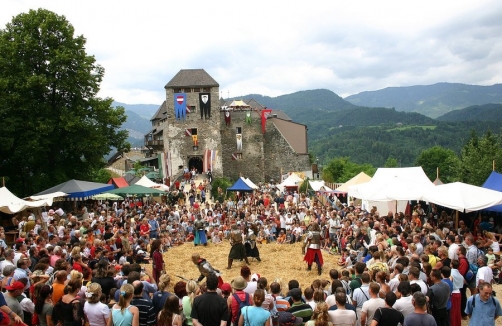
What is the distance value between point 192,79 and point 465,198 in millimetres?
38756

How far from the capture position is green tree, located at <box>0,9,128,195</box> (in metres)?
21.6

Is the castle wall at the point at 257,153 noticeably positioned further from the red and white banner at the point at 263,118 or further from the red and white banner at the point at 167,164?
the red and white banner at the point at 167,164

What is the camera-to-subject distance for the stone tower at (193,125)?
45.8 m

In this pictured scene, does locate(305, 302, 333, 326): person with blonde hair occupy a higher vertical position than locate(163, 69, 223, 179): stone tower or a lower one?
lower

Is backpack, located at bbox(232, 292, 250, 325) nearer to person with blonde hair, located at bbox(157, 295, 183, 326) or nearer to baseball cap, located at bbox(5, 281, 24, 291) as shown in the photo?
person with blonde hair, located at bbox(157, 295, 183, 326)

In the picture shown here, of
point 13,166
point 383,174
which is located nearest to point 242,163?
point 13,166

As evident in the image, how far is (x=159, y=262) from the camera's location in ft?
33.2

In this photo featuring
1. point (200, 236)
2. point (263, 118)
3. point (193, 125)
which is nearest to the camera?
point (200, 236)

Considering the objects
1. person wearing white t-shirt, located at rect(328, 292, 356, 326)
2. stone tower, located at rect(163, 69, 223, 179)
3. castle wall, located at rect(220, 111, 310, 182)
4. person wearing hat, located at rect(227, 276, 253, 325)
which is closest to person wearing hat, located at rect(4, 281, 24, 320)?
person wearing hat, located at rect(227, 276, 253, 325)

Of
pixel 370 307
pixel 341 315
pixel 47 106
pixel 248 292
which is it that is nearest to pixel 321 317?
pixel 341 315

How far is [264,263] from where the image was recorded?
1401cm

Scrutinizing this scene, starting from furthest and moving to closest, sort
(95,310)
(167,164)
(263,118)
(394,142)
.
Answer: (394,142), (263,118), (167,164), (95,310)

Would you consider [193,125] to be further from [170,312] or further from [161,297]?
[170,312]

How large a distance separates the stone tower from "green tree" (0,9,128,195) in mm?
20604
